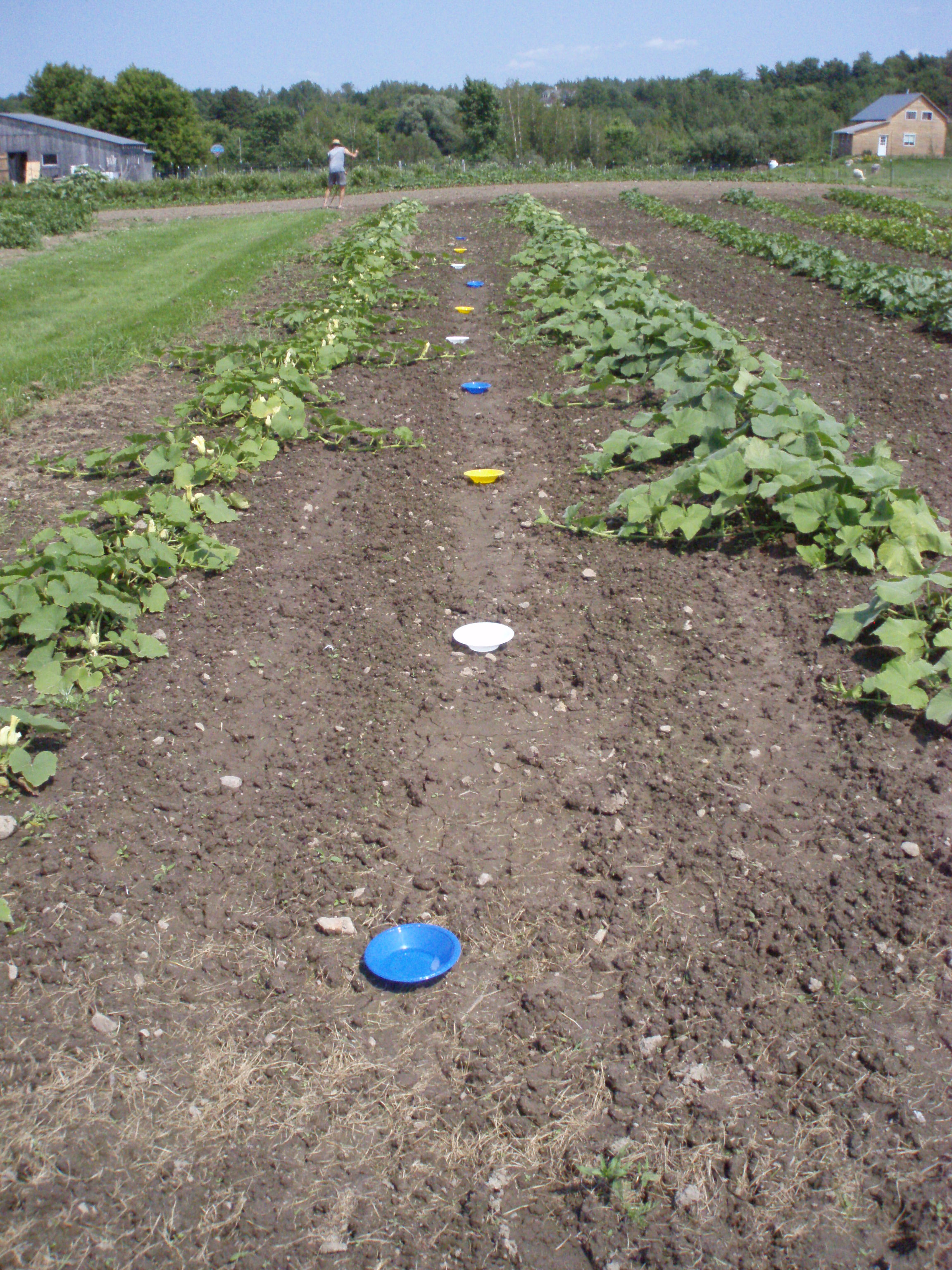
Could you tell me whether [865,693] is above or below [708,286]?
below

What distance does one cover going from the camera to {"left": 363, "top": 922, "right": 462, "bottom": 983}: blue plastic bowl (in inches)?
97.2

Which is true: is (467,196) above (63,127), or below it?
below

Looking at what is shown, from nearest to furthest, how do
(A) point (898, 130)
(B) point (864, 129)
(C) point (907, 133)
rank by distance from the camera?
(B) point (864, 129) < (A) point (898, 130) < (C) point (907, 133)

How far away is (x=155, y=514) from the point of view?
4883 millimetres

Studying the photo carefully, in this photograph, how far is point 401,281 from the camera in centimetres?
1209

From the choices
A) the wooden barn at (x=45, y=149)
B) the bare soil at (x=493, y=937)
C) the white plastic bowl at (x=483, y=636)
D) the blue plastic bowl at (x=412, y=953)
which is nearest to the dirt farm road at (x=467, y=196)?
the wooden barn at (x=45, y=149)

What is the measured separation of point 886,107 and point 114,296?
73.7m

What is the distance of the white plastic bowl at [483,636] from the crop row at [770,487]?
110 centimetres

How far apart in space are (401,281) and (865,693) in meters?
10.2

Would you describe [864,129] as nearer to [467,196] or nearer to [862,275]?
[467,196]

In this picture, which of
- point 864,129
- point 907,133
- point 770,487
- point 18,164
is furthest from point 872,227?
point 907,133

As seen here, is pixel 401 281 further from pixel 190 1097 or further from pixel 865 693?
pixel 190 1097

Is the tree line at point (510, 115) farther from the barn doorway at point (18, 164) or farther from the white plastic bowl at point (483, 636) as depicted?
the white plastic bowl at point (483, 636)

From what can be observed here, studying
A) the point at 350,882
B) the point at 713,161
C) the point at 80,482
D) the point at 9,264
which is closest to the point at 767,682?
the point at 350,882
